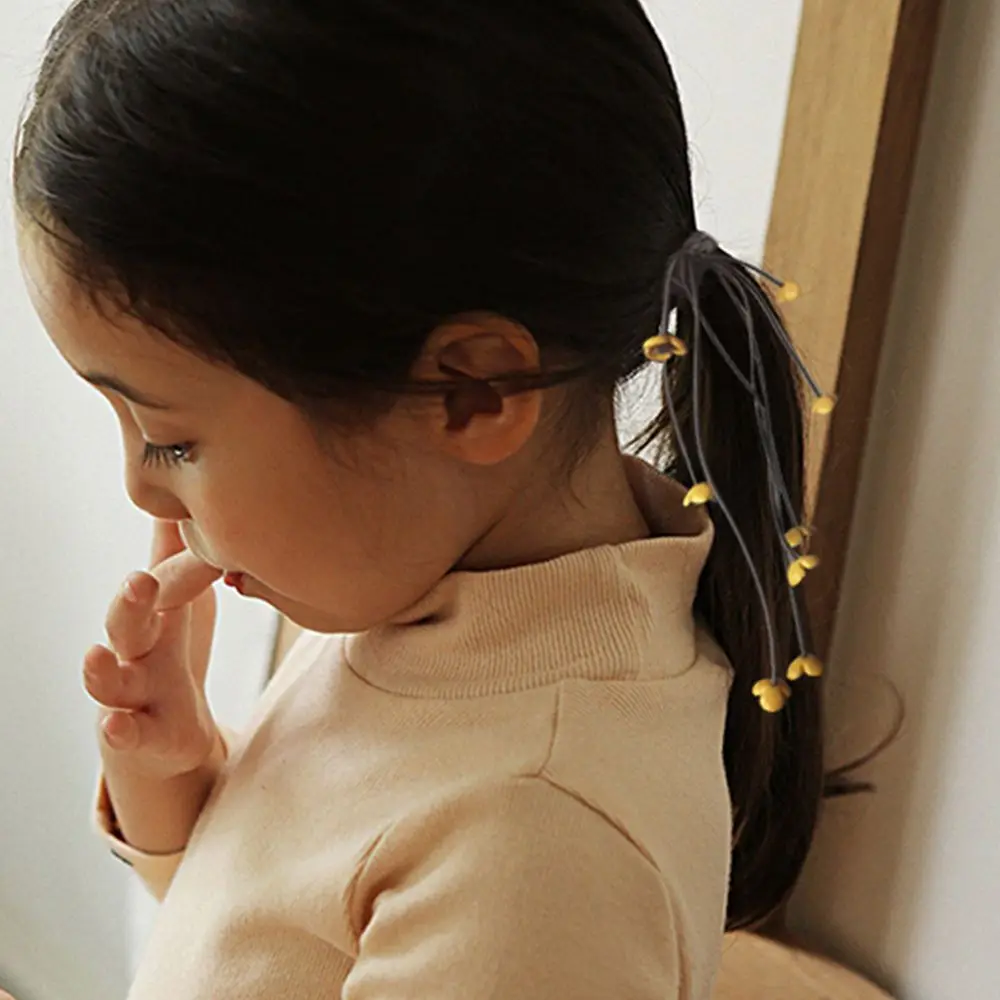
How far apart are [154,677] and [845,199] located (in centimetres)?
48

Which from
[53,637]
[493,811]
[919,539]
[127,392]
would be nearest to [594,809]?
[493,811]

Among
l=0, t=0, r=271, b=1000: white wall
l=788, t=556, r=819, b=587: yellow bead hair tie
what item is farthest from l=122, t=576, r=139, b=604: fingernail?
l=0, t=0, r=271, b=1000: white wall

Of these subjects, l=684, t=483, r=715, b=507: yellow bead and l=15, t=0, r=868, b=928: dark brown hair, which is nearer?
l=15, t=0, r=868, b=928: dark brown hair

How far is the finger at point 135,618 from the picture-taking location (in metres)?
0.76

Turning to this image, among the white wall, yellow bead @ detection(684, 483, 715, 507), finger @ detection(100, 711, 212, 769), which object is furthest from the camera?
the white wall

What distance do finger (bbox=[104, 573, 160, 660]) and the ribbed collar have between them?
0.15m

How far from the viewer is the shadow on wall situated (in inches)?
34.3

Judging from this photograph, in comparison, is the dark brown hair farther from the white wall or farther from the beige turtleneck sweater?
the white wall

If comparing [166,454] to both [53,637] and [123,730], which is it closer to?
[123,730]

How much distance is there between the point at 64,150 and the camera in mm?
593

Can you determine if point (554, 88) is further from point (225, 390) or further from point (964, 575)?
point (964, 575)

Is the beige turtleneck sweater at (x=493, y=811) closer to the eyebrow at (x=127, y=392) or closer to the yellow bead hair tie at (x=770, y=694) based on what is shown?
the yellow bead hair tie at (x=770, y=694)

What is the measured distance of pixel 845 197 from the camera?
2.93 feet

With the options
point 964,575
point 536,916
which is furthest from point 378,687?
point 964,575
